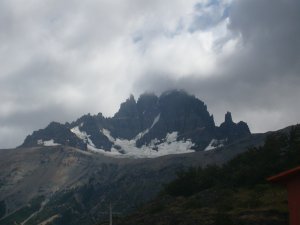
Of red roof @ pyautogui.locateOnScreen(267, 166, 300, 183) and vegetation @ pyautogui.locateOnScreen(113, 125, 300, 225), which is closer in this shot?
red roof @ pyautogui.locateOnScreen(267, 166, 300, 183)

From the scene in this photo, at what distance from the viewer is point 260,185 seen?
81312mm

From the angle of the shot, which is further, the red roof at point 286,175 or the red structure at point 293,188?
the red structure at point 293,188

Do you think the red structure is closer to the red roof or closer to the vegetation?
the red roof

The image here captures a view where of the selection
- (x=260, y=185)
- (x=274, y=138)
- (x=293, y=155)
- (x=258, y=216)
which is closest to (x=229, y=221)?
(x=258, y=216)

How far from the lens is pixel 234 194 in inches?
3231

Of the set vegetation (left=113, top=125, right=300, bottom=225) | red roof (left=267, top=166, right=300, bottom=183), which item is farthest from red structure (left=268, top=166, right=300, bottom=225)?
vegetation (left=113, top=125, right=300, bottom=225)

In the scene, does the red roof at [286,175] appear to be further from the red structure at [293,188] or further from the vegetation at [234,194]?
the vegetation at [234,194]

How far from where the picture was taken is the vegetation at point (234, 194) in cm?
6750

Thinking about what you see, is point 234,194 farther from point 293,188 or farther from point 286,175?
point 286,175

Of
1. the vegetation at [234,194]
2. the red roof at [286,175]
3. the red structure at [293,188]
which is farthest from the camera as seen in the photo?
the vegetation at [234,194]

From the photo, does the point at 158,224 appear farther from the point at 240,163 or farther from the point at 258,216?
the point at 240,163

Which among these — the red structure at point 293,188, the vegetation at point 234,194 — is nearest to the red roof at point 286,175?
the red structure at point 293,188

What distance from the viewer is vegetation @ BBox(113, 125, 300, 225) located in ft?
221

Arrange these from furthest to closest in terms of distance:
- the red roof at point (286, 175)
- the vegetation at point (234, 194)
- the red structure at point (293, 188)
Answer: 1. the vegetation at point (234, 194)
2. the red structure at point (293, 188)
3. the red roof at point (286, 175)
